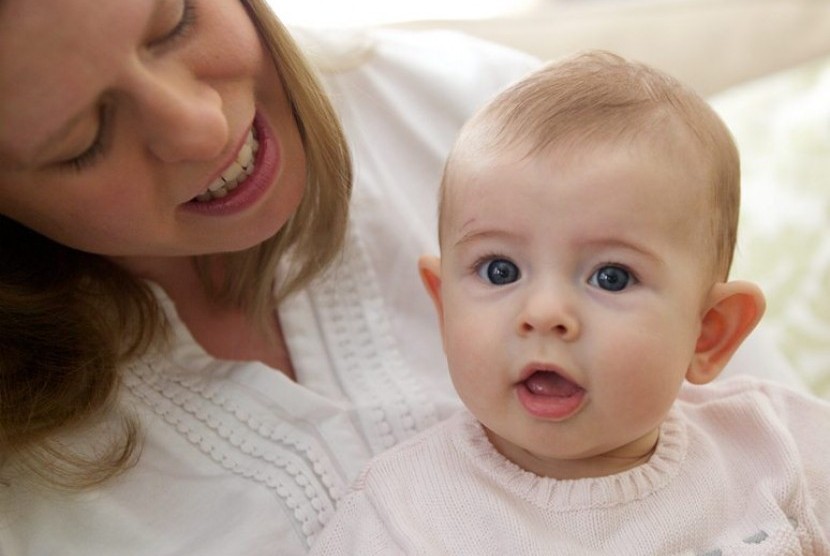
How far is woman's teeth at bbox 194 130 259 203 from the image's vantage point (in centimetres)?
118

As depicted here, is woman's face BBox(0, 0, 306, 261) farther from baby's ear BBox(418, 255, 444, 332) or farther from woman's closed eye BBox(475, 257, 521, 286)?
woman's closed eye BBox(475, 257, 521, 286)

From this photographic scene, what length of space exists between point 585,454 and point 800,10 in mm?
1272

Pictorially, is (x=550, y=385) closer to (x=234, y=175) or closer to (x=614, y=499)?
(x=614, y=499)

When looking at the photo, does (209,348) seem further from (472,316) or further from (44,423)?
(472,316)

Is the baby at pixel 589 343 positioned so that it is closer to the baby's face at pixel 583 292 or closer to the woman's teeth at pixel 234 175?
the baby's face at pixel 583 292

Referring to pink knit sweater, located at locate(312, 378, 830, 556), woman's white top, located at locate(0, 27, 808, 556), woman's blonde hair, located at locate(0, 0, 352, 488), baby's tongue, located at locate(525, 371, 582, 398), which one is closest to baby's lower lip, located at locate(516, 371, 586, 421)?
baby's tongue, located at locate(525, 371, 582, 398)

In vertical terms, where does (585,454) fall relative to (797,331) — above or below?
above

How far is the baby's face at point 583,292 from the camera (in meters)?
0.99

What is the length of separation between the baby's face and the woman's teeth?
10.5 inches

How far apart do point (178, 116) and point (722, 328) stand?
550mm

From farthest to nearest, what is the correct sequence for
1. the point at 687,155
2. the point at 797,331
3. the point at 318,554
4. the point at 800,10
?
the point at 800,10, the point at 797,331, the point at 318,554, the point at 687,155

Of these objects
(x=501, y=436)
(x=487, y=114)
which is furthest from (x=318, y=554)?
(x=487, y=114)

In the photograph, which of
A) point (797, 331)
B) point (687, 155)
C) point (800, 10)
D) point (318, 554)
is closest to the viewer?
Answer: point (687, 155)

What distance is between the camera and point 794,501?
1.10m
